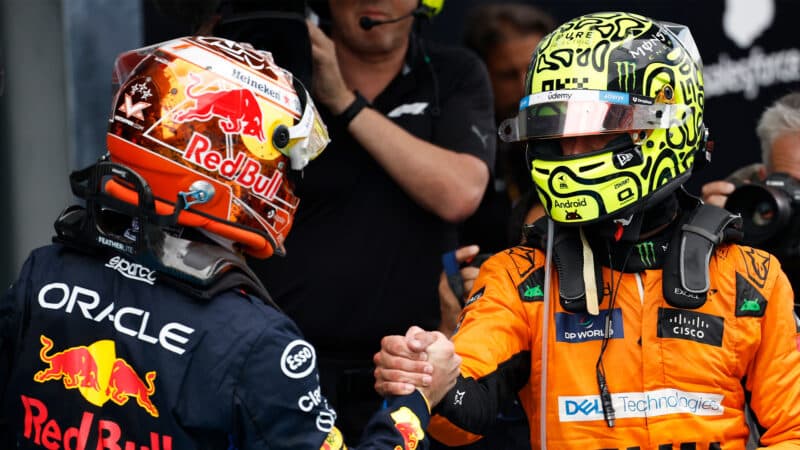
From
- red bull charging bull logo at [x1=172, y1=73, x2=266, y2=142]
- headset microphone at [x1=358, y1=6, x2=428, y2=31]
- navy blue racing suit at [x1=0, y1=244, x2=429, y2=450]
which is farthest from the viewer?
headset microphone at [x1=358, y1=6, x2=428, y2=31]

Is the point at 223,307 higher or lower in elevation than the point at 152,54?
lower

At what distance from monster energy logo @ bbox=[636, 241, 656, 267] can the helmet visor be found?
30 cm

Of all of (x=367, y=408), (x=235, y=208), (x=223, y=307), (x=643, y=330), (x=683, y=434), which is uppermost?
(x=235, y=208)

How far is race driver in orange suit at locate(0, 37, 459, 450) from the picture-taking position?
2.14 metres

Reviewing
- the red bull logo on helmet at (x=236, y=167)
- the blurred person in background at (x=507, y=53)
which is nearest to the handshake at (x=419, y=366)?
the red bull logo on helmet at (x=236, y=167)

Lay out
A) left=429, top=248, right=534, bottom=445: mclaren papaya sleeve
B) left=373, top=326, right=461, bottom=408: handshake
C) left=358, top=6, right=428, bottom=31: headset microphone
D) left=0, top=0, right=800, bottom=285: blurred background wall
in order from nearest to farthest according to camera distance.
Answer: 1. left=373, top=326, right=461, bottom=408: handshake
2. left=429, top=248, right=534, bottom=445: mclaren papaya sleeve
3. left=358, top=6, right=428, bottom=31: headset microphone
4. left=0, top=0, right=800, bottom=285: blurred background wall

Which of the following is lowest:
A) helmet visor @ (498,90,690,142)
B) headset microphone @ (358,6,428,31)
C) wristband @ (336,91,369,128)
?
wristband @ (336,91,369,128)

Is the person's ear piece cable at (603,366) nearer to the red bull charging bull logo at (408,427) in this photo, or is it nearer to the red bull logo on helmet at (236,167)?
the red bull charging bull logo at (408,427)

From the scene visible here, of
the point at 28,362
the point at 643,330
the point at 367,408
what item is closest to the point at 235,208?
the point at 28,362

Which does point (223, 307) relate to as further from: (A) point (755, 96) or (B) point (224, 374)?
(A) point (755, 96)

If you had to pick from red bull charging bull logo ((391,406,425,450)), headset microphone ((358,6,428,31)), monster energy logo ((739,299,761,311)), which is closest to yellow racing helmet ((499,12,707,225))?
monster energy logo ((739,299,761,311))

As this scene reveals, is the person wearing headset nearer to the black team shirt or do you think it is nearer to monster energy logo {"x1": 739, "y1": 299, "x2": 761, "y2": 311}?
the black team shirt

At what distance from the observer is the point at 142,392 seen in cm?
215

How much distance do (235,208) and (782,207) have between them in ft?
5.41
